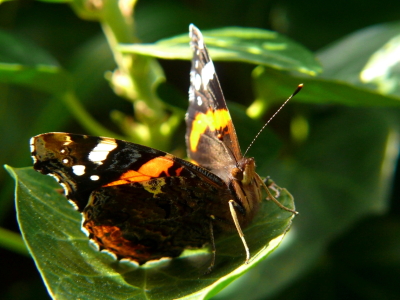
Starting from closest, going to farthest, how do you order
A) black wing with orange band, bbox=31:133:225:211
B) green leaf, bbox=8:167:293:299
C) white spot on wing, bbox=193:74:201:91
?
green leaf, bbox=8:167:293:299 → black wing with orange band, bbox=31:133:225:211 → white spot on wing, bbox=193:74:201:91

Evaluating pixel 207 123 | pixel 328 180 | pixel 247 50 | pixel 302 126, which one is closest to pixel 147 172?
pixel 207 123

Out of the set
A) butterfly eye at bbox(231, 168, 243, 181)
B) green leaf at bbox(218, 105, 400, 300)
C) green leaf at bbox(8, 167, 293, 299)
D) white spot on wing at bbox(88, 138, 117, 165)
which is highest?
white spot on wing at bbox(88, 138, 117, 165)

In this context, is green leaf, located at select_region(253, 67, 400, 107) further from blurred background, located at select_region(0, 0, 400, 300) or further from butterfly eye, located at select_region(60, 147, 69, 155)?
butterfly eye, located at select_region(60, 147, 69, 155)

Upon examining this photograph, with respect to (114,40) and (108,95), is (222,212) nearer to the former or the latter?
(114,40)

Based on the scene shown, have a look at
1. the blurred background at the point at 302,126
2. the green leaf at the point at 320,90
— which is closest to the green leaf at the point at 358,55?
the blurred background at the point at 302,126

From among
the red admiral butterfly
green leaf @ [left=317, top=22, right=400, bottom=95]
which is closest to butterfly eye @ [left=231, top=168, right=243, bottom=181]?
the red admiral butterfly

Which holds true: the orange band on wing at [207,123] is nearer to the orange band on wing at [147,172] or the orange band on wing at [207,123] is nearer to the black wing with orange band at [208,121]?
the black wing with orange band at [208,121]

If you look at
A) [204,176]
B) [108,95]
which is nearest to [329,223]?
[204,176]
